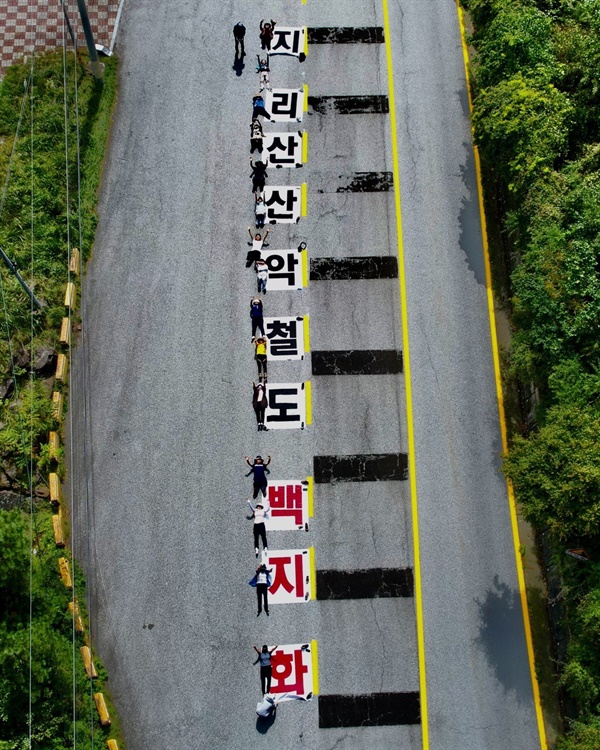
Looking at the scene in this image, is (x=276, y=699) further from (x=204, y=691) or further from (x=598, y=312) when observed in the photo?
(x=598, y=312)

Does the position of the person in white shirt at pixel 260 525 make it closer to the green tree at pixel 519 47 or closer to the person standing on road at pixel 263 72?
the green tree at pixel 519 47

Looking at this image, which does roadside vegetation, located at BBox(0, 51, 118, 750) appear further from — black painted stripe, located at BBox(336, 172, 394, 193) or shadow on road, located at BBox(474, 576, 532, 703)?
shadow on road, located at BBox(474, 576, 532, 703)

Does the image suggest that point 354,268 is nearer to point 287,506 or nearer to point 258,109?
point 258,109

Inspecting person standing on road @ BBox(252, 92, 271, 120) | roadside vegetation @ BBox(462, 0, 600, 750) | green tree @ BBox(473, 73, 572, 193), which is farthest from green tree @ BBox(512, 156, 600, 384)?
person standing on road @ BBox(252, 92, 271, 120)

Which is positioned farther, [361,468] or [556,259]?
[361,468]

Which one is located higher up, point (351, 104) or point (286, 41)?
point (286, 41)

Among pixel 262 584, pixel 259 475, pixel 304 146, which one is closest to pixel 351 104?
pixel 304 146
